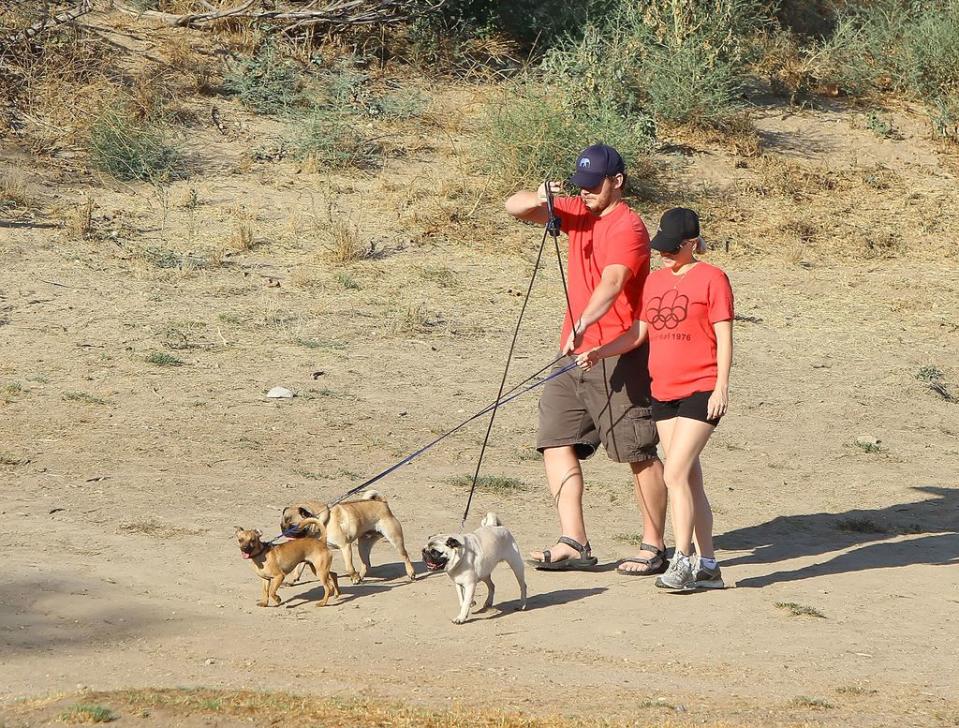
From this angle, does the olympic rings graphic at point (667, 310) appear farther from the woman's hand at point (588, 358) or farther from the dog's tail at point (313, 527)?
the dog's tail at point (313, 527)

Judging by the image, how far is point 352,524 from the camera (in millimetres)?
6664

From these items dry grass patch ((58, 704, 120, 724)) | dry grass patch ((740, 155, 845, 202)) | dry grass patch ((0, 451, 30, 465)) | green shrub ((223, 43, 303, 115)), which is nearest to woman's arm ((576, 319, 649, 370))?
dry grass patch ((58, 704, 120, 724))

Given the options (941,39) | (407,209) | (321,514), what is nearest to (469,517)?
(321,514)

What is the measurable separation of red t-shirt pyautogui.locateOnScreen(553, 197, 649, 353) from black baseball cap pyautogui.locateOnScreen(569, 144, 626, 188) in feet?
0.56

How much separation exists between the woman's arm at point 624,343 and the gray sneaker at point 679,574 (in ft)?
3.33

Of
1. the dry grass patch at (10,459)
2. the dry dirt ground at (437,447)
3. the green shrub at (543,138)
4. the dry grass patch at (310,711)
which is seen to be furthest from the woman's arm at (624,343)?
the green shrub at (543,138)

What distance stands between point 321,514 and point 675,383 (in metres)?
1.85

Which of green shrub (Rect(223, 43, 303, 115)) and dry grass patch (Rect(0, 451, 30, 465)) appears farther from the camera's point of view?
green shrub (Rect(223, 43, 303, 115))

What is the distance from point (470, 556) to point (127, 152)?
889 cm

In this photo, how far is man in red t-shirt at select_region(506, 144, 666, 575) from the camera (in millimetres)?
6516

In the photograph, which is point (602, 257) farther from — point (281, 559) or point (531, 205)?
point (281, 559)

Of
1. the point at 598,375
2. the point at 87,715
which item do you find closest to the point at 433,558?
the point at 598,375

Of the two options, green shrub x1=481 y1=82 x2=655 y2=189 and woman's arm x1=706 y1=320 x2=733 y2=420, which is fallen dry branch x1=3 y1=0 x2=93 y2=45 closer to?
green shrub x1=481 y1=82 x2=655 y2=189

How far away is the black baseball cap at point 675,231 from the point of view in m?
6.50
